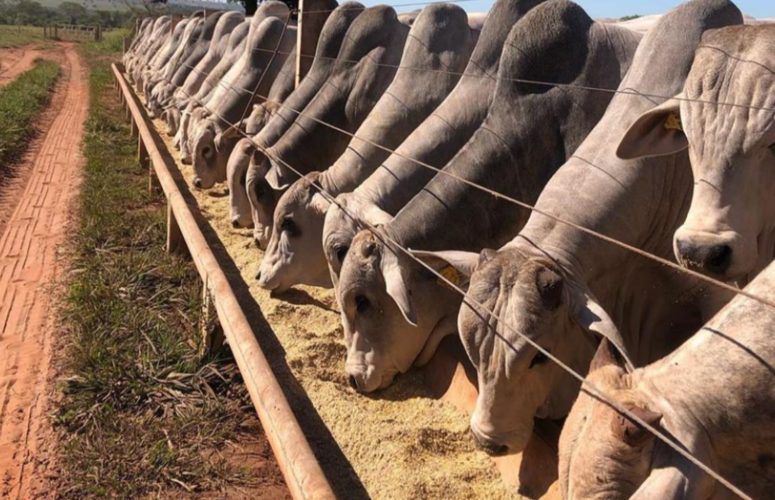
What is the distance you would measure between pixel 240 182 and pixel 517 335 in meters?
4.80

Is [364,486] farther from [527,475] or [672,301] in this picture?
A: [672,301]

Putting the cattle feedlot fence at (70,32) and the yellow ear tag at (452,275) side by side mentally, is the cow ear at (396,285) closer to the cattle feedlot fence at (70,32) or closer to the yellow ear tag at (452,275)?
the yellow ear tag at (452,275)

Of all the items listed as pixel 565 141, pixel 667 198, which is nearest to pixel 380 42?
pixel 565 141

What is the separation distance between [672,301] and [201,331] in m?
2.88

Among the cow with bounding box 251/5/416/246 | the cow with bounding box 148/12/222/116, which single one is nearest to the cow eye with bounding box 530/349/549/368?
the cow with bounding box 251/5/416/246

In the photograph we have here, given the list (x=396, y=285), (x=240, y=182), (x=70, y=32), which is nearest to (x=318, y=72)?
(x=240, y=182)

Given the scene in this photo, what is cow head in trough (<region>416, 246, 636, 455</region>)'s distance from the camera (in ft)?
9.42

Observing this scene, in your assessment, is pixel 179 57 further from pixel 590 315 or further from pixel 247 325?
pixel 590 315

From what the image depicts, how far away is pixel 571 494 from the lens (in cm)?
197

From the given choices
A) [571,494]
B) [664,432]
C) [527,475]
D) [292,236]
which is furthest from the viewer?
[292,236]

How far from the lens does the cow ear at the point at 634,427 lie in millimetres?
1806

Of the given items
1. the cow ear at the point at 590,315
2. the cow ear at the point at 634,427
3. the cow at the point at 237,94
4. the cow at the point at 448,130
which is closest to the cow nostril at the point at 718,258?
the cow ear at the point at 590,315

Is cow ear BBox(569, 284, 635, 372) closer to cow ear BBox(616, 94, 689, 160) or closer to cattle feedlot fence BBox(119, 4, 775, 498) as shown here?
cattle feedlot fence BBox(119, 4, 775, 498)

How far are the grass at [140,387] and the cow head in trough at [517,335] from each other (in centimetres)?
133
